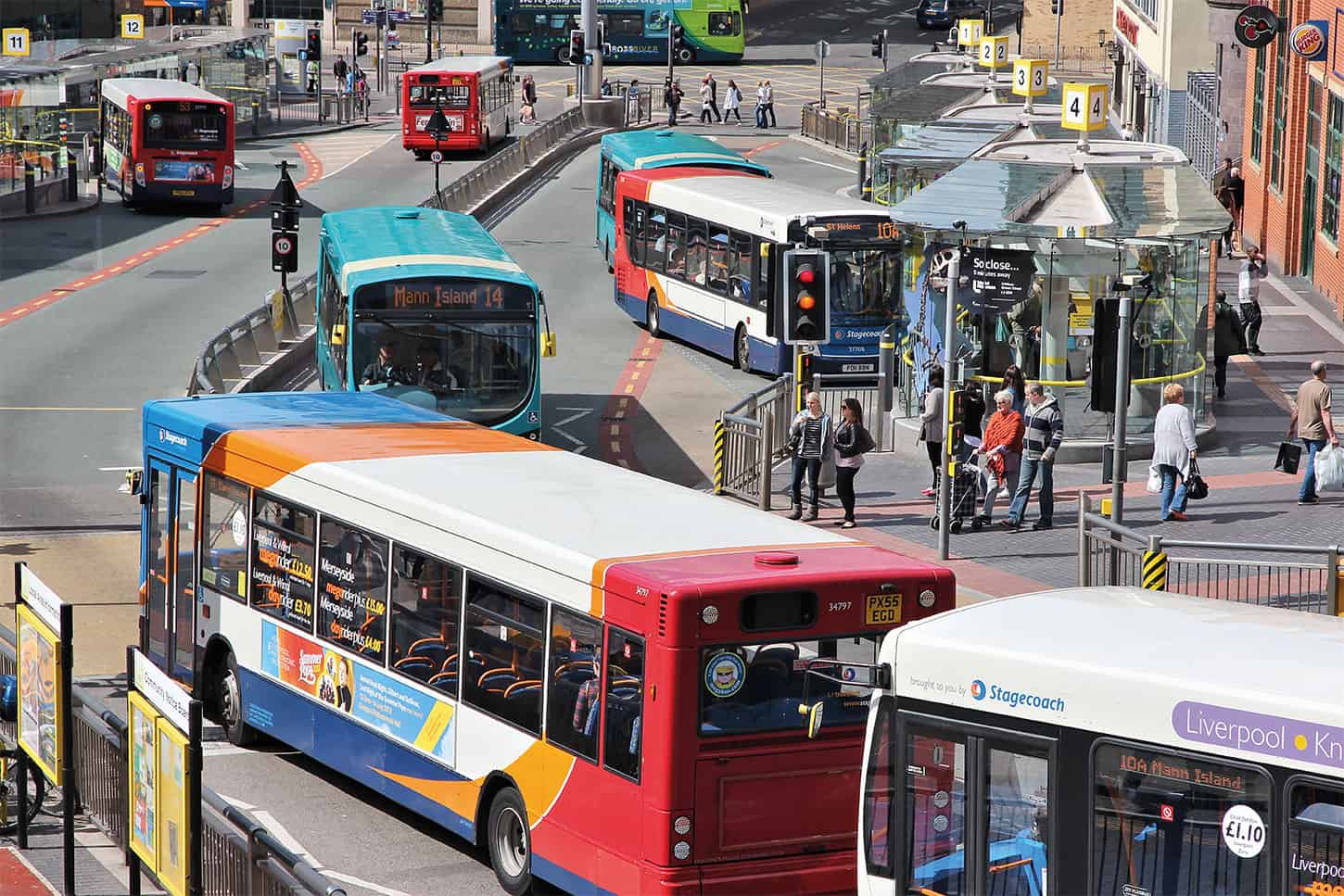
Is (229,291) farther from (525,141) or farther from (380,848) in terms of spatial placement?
(380,848)

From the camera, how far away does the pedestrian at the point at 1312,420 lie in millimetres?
22469

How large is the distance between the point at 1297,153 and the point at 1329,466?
63.9ft

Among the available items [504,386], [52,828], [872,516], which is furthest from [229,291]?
[52,828]

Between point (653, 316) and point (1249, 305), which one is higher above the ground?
point (1249, 305)

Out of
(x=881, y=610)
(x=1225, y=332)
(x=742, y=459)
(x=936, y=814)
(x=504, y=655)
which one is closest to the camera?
(x=936, y=814)

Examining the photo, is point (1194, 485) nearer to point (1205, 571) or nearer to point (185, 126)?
point (1205, 571)

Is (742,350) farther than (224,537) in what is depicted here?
Yes

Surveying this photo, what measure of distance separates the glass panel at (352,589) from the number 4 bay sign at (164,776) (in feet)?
8.98

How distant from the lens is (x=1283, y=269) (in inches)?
1639

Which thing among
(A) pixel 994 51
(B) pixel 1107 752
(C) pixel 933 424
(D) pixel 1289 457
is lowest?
(D) pixel 1289 457

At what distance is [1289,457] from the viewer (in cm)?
2361

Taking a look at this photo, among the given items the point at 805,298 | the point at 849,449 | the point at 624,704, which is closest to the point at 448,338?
the point at 849,449

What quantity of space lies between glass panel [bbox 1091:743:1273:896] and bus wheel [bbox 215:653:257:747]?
8015mm

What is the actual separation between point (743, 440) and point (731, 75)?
63994 millimetres
